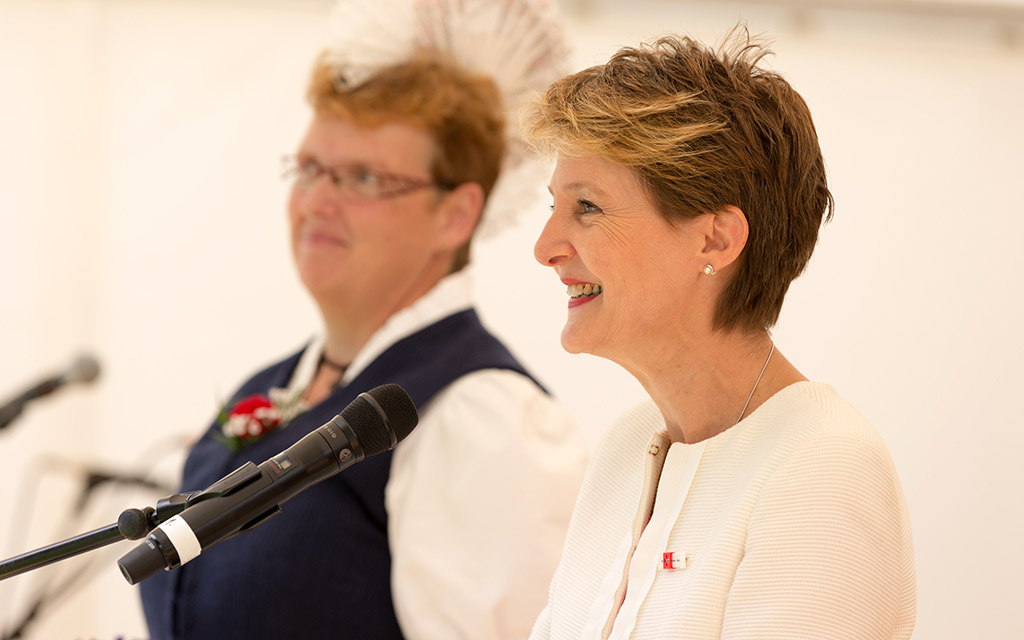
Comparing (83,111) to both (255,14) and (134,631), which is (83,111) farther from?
(134,631)

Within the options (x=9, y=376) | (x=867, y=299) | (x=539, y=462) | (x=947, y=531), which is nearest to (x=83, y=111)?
(x=9, y=376)

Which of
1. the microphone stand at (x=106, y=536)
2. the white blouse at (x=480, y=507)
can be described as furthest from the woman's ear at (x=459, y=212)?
the microphone stand at (x=106, y=536)

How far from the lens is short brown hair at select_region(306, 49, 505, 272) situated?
2414 millimetres

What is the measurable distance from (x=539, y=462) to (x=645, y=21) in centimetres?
170

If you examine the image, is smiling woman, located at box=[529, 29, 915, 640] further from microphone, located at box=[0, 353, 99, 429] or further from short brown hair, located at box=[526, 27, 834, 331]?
microphone, located at box=[0, 353, 99, 429]

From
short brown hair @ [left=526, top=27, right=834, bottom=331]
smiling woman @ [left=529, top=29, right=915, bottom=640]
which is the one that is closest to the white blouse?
smiling woman @ [left=529, top=29, right=915, bottom=640]

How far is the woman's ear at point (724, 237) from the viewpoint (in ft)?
4.46

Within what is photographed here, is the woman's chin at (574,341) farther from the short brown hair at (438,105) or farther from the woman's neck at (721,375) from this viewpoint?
the short brown hair at (438,105)

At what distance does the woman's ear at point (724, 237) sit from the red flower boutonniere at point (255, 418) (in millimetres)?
1245

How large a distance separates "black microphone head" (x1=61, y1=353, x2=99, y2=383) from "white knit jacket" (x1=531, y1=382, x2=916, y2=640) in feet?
3.71

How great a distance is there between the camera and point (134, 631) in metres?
3.67

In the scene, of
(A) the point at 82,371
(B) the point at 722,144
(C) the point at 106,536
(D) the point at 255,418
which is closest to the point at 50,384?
(A) the point at 82,371

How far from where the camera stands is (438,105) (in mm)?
2418

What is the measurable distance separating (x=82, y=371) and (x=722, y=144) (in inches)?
56.4
